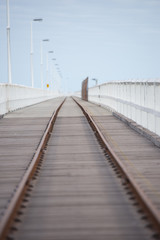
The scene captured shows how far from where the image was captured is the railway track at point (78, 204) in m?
4.76

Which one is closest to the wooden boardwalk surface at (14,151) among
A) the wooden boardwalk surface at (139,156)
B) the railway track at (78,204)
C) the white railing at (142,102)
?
the railway track at (78,204)

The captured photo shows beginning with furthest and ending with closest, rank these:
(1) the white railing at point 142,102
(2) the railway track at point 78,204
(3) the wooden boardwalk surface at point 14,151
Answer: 1. (1) the white railing at point 142,102
2. (3) the wooden boardwalk surface at point 14,151
3. (2) the railway track at point 78,204

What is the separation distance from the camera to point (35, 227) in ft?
16.3

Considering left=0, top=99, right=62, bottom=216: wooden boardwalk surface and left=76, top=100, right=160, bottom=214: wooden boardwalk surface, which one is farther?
left=0, top=99, right=62, bottom=216: wooden boardwalk surface

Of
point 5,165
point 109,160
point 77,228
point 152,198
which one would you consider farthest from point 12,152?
point 77,228

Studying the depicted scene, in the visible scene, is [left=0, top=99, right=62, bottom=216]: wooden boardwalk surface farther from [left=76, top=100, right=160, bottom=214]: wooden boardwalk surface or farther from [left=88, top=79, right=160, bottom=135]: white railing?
[left=88, top=79, right=160, bottom=135]: white railing

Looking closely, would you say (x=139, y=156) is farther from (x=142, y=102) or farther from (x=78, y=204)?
(x=142, y=102)

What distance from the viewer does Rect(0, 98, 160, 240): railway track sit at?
476 centimetres

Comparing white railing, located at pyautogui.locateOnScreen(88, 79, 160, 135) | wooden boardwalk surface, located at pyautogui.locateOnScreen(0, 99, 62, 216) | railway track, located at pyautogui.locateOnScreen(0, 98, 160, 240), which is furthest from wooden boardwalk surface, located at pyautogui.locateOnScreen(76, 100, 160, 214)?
wooden boardwalk surface, located at pyautogui.locateOnScreen(0, 99, 62, 216)

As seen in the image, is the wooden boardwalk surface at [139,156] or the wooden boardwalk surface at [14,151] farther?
the wooden boardwalk surface at [14,151]

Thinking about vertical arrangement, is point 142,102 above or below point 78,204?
above

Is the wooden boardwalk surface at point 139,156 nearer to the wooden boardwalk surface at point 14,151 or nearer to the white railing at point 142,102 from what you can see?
the white railing at point 142,102

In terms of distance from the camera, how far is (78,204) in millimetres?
5898

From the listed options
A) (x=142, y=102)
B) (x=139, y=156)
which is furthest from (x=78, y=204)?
(x=142, y=102)
